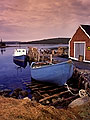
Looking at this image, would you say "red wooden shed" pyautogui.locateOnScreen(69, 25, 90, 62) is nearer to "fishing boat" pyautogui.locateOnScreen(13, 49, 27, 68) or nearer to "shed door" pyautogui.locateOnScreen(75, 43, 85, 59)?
"shed door" pyautogui.locateOnScreen(75, 43, 85, 59)

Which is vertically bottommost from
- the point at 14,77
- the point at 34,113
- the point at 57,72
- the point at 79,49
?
the point at 14,77

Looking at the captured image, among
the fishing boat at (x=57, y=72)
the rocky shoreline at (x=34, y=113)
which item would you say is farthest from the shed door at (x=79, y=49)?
the rocky shoreline at (x=34, y=113)

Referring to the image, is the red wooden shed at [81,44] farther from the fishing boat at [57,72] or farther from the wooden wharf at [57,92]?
the fishing boat at [57,72]

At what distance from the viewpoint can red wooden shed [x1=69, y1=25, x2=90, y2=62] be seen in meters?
22.5

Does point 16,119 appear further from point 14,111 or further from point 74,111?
point 74,111

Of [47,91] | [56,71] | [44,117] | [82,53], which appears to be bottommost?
[47,91]

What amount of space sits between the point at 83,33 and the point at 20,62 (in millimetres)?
16860

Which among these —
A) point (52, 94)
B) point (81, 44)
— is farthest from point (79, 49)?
point (52, 94)

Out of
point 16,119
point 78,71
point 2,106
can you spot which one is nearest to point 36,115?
point 16,119

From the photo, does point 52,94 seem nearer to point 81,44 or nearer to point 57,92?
point 57,92

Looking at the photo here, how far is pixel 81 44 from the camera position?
78.9ft

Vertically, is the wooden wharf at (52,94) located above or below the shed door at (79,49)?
below

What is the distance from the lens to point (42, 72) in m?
15.2

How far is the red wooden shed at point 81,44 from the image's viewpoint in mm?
22516
